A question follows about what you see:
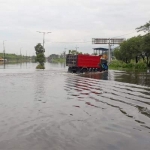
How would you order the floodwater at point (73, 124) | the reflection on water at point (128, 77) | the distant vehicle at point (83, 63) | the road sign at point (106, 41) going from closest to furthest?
the floodwater at point (73, 124) < the reflection on water at point (128, 77) < the distant vehicle at point (83, 63) < the road sign at point (106, 41)

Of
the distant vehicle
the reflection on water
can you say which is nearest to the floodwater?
the reflection on water

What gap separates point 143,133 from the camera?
6.60 m

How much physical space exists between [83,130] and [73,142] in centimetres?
98

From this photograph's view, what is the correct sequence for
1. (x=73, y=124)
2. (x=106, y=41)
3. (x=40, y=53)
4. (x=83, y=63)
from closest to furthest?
(x=73, y=124) → (x=83, y=63) → (x=40, y=53) → (x=106, y=41)

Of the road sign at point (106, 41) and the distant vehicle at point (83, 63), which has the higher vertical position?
the road sign at point (106, 41)

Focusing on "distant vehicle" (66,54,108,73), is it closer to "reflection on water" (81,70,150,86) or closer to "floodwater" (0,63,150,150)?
"reflection on water" (81,70,150,86)

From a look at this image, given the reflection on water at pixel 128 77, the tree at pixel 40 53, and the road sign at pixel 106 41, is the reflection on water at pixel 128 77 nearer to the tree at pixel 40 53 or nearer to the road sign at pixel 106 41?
the tree at pixel 40 53

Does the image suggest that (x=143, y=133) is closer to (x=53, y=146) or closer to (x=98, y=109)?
(x=53, y=146)

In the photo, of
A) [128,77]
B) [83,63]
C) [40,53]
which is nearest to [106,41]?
[40,53]

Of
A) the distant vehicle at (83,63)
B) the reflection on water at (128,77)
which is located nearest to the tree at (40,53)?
the distant vehicle at (83,63)

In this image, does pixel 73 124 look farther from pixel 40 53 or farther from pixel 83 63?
pixel 40 53

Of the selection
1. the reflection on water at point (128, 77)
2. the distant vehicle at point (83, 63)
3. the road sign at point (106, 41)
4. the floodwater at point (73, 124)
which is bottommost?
the reflection on water at point (128, 77)

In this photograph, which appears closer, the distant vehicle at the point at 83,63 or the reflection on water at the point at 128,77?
the reflection on water at the point at 128,77

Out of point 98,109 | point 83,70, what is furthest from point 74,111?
point 83,70
